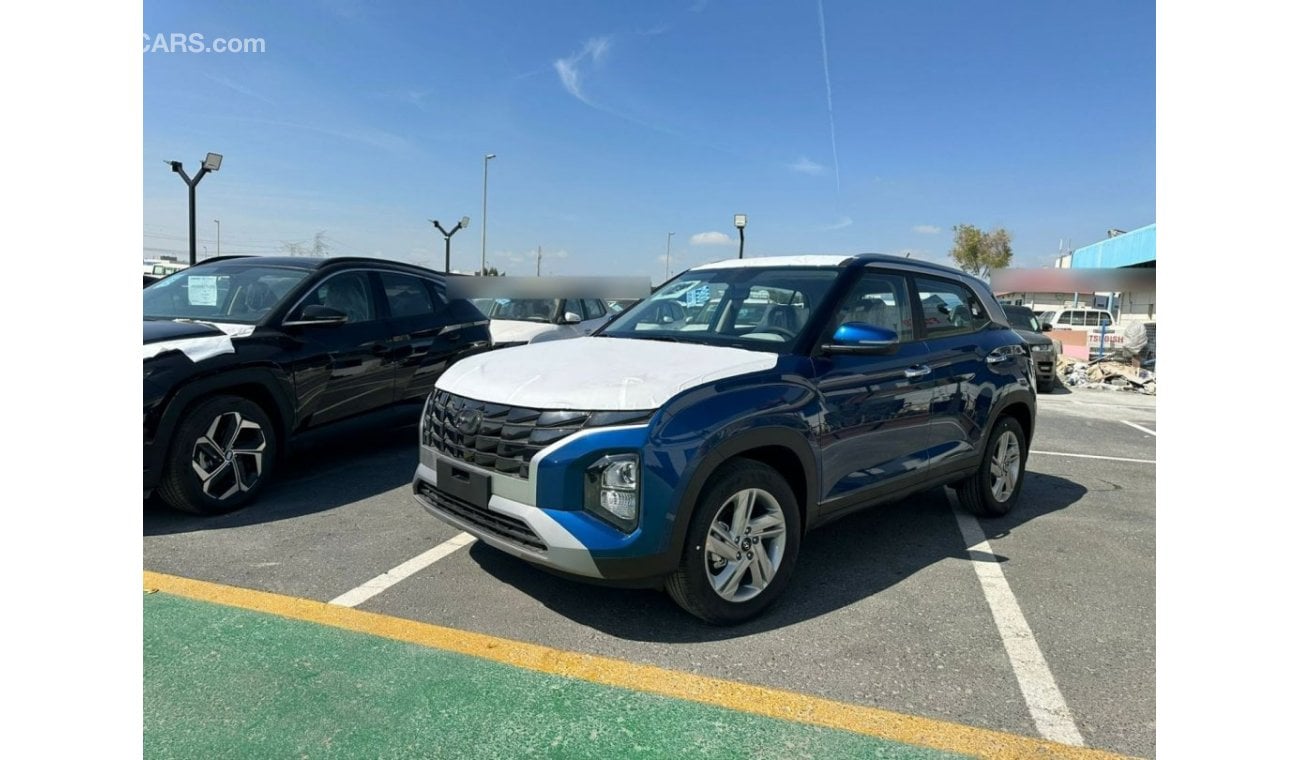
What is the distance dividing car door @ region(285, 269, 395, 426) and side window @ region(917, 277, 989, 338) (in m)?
4.00

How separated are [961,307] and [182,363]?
15.9ft

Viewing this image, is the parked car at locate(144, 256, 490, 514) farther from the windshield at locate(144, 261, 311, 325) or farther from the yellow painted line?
the yellow painted line

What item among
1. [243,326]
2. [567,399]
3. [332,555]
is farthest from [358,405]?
[567,399]

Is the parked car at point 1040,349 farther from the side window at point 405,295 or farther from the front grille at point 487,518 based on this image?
the front grille at point 487,518

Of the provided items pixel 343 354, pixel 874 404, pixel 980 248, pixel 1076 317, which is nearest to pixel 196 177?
pixel 343 354

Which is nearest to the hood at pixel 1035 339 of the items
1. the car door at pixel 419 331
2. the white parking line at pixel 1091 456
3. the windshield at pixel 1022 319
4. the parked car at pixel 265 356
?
the windshield at pixel 1022 319

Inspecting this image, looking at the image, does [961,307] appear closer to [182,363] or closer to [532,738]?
[532,738]

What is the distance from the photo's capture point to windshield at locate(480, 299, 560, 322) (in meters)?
10.5

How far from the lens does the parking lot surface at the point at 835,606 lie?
Answer: 2826mm

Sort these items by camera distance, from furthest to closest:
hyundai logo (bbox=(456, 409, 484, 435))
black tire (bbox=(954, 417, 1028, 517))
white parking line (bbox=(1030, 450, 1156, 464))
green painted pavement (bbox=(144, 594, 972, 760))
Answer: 1. white parking line (bbox=(1030, 450, 1156, 464))
2. black tire (bbox=(954, 417, 1028, 517))
3. hyundai logo (bbox=(456, 409, 484, 435))
4. green painted pavement (bbox=(144, 594, 972, 760))

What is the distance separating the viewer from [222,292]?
17.9ft

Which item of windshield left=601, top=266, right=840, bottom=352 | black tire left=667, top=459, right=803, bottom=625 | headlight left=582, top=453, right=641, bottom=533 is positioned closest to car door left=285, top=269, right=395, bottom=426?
windshield left=601, top=266, right=840, bottom=352

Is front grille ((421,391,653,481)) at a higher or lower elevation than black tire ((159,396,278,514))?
higher

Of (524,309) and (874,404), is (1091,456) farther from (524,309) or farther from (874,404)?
(524,309)
